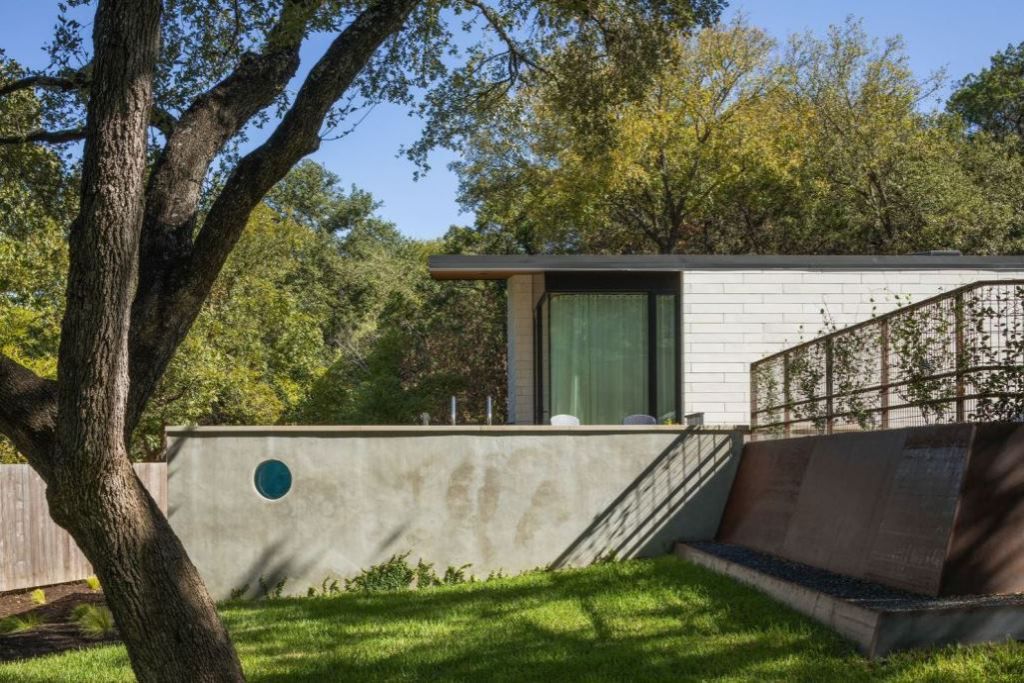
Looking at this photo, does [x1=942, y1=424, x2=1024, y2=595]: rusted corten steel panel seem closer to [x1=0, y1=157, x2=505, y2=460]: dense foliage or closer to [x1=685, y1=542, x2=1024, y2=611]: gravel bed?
[x1=685, y1=542, x2=1024, y2=611]: gravel bed

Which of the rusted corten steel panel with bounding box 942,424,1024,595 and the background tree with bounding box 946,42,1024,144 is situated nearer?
the rusted corten steel panel with bounding box 942,424,1024,595

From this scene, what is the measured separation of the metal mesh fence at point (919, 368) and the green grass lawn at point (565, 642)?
202 cm

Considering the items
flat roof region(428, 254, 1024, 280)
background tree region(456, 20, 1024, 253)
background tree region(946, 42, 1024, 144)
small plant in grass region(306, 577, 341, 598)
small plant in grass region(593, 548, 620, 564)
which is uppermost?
background tree region(946, 42, 1024, 144)

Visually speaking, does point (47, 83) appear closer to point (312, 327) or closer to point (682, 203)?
point (682, 203)

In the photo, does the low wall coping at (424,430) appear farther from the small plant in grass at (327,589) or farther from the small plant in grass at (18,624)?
the small plant in grass at (18,624)

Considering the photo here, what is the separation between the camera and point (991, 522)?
7949 mm

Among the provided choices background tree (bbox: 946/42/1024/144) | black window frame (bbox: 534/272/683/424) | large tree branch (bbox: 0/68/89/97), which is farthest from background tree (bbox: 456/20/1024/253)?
large tree branch (bbox: 0/68/89/97)

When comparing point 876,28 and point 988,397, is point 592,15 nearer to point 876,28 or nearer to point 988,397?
point 988,397

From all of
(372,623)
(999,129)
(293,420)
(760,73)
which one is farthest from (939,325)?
(999,129)

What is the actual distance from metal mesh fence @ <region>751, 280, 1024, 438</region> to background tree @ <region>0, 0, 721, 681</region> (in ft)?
11.1

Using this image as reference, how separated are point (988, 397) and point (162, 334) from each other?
18.5 feet

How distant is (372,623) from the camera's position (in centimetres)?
1093

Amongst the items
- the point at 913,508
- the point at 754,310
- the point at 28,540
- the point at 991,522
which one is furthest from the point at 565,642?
the point at 28,540

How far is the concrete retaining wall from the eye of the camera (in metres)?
14.1
